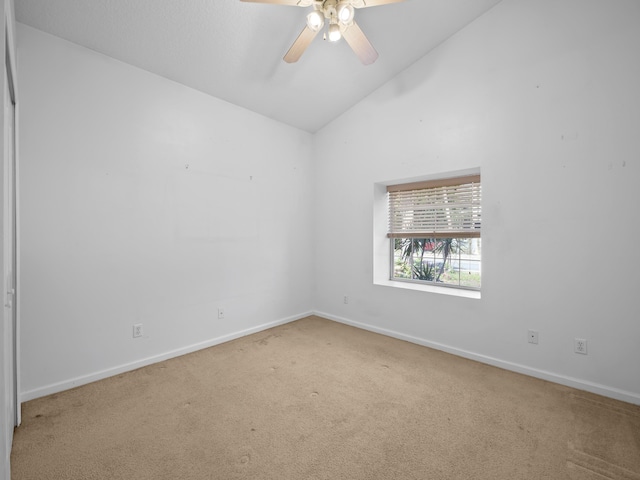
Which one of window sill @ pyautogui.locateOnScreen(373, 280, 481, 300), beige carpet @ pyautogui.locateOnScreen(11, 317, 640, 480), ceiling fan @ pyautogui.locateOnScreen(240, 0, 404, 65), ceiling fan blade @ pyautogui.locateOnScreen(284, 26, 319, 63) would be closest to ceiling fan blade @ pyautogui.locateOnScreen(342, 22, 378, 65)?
ceiling fan @ pyautogui.locateOnScreen(240, 0, 404, 65)

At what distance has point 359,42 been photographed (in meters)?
2.20

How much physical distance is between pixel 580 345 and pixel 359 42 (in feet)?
9.14

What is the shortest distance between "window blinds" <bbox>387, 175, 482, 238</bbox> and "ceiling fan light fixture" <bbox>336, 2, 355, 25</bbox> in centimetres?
184

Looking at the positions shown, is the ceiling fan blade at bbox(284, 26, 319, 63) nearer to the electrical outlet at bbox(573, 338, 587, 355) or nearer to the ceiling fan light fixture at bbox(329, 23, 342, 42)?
the ceiling fan light fixture at bbox(329, 23, 342, 42)

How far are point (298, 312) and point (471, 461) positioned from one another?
108 inches

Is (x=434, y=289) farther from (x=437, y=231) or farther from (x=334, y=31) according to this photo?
(x=334, y=31)

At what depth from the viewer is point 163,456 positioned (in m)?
1.61

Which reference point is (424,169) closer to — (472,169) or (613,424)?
(472,169)

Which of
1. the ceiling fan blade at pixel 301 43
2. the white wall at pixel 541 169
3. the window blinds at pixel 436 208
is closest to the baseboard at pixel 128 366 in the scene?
the white wall at pixel 541 169

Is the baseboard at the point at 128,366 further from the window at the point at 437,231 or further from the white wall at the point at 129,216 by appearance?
the window at the point at 437,231

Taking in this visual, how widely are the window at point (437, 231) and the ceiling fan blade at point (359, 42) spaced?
1.45m

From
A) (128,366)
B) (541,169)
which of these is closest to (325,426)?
(128,366)

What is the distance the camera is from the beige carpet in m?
1.53

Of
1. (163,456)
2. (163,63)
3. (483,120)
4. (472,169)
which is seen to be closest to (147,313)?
(163,456)
